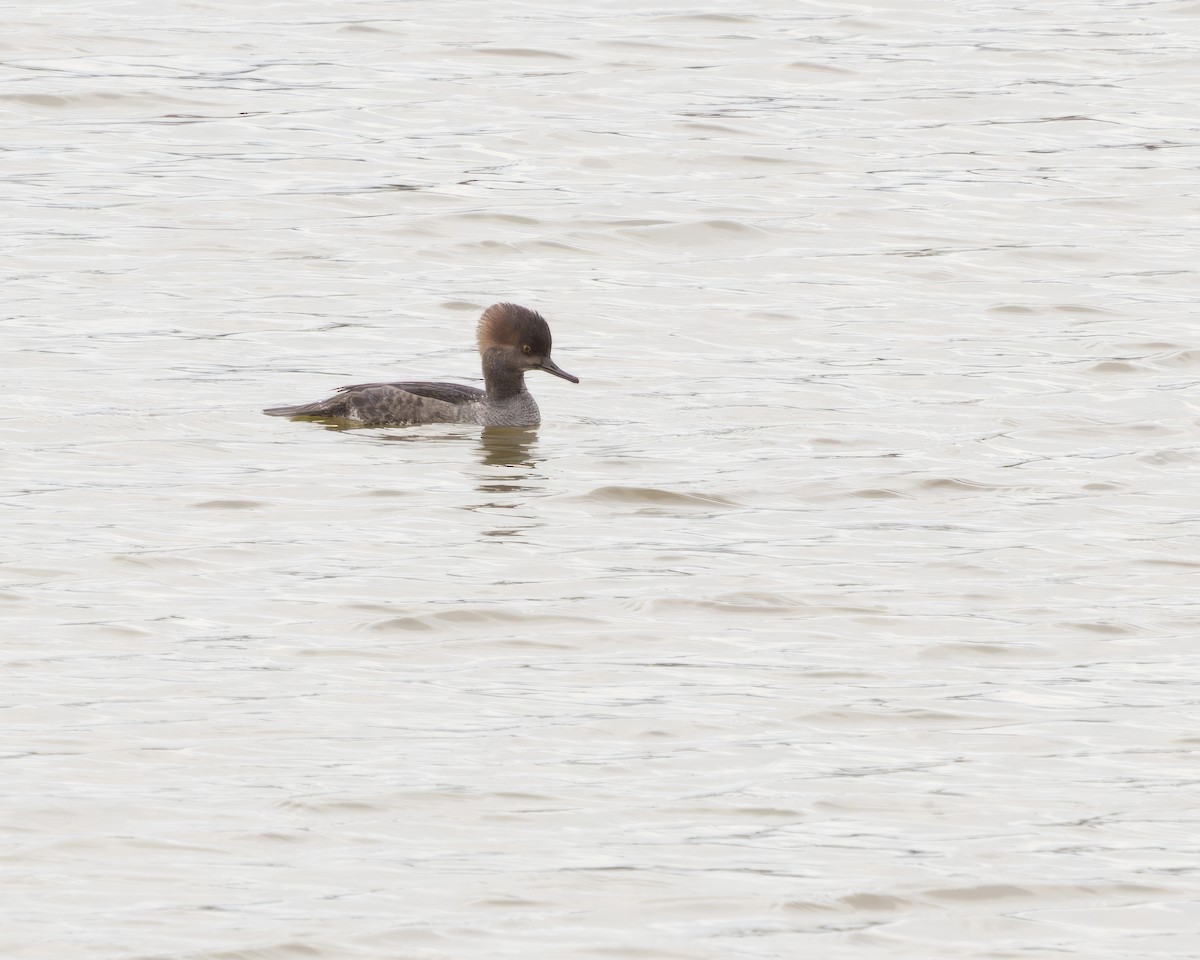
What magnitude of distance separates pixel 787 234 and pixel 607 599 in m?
10.6

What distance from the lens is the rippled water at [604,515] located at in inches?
339

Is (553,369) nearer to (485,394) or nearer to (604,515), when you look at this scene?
(485,394)

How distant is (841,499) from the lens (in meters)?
14.3

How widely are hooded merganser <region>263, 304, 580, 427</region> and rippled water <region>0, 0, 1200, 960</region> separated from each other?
14 centimetres

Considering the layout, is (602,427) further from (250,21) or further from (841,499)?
(250,21)

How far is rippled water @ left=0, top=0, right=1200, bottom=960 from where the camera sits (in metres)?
8.62

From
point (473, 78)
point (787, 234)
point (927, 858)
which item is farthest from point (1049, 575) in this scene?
point (473, 78)

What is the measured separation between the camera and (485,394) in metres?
16.7

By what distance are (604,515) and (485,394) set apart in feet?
9.17

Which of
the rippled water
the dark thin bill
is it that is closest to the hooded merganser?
the dark thin bill

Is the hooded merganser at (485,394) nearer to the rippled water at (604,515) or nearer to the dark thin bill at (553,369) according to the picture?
the dark thin bill at (553,369)

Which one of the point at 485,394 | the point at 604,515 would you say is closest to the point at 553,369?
the point at 485,394

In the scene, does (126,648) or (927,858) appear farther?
(126,648)

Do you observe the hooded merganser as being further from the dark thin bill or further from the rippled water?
the rippled water
